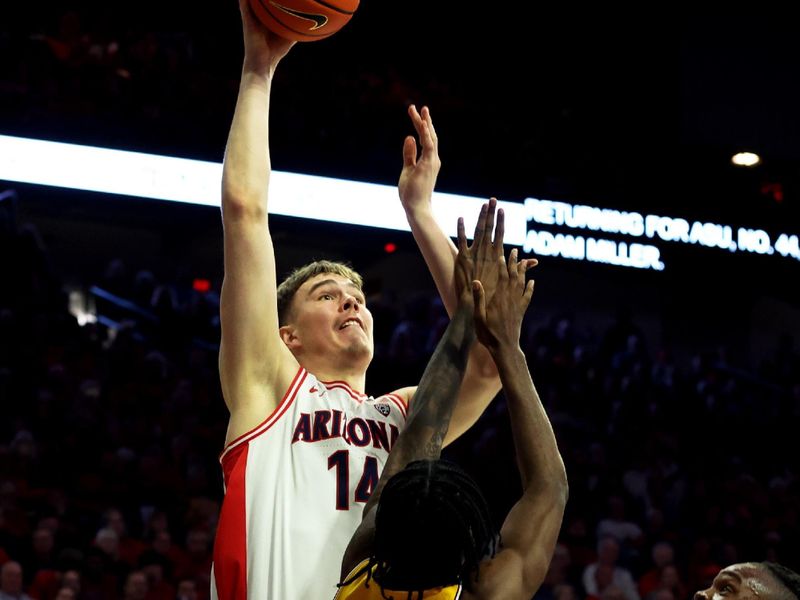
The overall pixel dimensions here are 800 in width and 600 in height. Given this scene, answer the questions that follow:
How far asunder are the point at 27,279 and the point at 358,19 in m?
6.12

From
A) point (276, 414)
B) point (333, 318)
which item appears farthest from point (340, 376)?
point (276, 414)

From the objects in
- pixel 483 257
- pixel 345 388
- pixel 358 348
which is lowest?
pixel 345 388

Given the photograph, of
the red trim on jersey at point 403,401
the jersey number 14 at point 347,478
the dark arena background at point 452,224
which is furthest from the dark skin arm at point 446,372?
the dark arena background at point 452,224

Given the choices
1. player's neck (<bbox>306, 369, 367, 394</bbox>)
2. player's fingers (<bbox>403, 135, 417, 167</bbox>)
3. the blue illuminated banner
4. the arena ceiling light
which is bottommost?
player's neck (<bbox>306, 369, 367, 394</bbox>)

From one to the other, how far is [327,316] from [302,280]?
21cm

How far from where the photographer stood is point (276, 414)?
2797mm

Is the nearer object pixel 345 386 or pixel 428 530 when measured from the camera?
pixel 428 530

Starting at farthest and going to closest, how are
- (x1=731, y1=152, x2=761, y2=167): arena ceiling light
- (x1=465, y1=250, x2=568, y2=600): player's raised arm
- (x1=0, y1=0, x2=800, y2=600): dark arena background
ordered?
(x1=731, y1=152, x2=761, y2=167): arena ceiling light → (x1=0, y1=0, x2=800, y2=600): dark arena background → (x1=465, y1=250, x2=568, y2=600): player's raised arm

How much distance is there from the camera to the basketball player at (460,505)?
6.38 ft

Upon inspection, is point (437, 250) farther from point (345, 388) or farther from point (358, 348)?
point (345, 388)

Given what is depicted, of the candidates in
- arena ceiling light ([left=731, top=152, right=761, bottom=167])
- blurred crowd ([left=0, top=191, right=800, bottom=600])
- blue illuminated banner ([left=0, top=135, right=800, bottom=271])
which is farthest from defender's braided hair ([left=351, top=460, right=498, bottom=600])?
arena ceiling light ([left=731, top=152, right=761, bottom=167])

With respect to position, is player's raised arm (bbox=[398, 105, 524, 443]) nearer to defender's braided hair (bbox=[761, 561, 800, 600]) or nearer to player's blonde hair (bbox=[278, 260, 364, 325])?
player's blonde hair (bbox=[278, 260, 364, 325])

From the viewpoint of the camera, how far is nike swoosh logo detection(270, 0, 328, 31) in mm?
2924

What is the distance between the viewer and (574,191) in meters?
11.9
